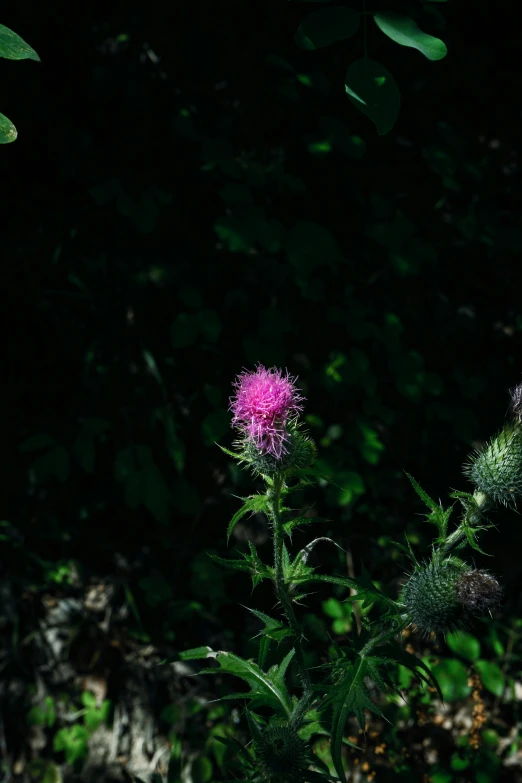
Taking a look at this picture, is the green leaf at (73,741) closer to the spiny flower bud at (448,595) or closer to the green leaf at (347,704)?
the green leaf at (347,704)

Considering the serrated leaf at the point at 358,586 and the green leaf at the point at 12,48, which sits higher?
the green leaf at the point at 12,48

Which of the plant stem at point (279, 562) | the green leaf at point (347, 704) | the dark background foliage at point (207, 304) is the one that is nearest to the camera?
the green leaf at point (347, 704)

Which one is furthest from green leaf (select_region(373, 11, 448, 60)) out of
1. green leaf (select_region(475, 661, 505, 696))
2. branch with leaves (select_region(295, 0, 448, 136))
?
green leaf (select_region(475, 661, 505, 696))

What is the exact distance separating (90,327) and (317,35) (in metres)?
2.15

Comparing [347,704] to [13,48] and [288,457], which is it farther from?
[13,48]

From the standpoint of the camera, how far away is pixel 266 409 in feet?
7.23

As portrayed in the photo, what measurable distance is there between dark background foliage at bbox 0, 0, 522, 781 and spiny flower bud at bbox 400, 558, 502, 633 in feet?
4.46

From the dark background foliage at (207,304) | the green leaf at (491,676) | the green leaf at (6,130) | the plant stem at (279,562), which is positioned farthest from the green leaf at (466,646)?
the green leaf at (6,130)

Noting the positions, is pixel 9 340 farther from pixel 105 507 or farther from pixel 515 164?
pixel 515 164

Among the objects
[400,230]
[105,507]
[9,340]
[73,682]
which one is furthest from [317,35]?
[73,682]

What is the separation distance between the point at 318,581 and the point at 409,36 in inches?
60.7

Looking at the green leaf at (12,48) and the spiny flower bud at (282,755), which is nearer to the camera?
the green leaf at (12,48)

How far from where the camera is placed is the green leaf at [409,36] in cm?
170

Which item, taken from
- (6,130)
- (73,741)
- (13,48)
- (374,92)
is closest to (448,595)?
(374,92)
